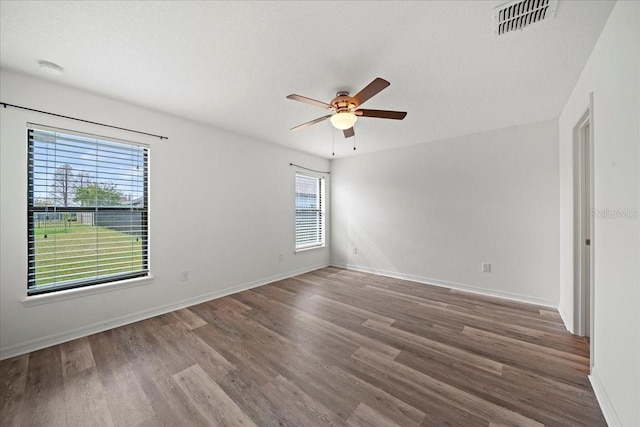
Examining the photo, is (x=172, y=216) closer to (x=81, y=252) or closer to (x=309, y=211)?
(x=81, y=252)

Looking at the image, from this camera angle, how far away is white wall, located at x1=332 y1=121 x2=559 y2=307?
10.6 feet

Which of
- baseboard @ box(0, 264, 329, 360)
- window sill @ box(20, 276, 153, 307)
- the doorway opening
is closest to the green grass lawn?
window sill @ box(20, 276, 153, 307)

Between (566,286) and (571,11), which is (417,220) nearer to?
(566,286)

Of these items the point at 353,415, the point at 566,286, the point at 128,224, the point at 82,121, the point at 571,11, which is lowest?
the point at 353,415

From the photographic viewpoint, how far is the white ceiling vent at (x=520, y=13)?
1.38 meters

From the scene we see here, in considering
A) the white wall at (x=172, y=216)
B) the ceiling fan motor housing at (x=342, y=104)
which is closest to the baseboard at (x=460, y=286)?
the white wall at (x=172, y=216)

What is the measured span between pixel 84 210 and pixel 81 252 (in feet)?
1.44

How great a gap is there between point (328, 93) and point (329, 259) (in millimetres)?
3911

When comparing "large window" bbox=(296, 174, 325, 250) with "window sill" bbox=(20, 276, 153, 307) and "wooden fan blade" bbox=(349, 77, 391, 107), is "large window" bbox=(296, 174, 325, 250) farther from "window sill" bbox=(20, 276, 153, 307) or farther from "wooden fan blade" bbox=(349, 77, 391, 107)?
"wooden fan blade" bbox=(349, 77, 391, 107)

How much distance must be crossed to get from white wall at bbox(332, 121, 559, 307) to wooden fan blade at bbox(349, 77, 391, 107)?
8.43 feet

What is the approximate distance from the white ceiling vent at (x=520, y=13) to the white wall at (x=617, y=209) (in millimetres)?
330

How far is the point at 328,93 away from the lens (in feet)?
7.94

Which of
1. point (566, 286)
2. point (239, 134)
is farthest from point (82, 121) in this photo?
point (566, 286)

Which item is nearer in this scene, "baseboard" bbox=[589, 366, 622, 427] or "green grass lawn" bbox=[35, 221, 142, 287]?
"baseboard" bbox=[589, 366, 622, 427]
